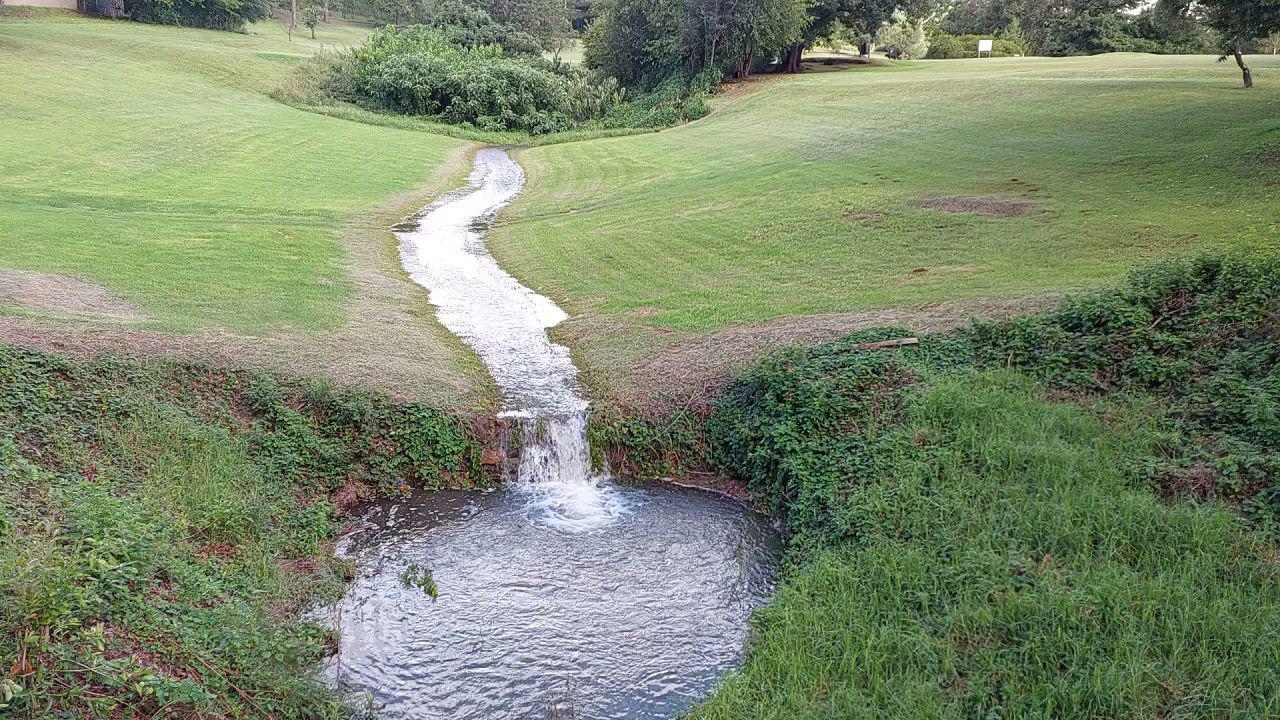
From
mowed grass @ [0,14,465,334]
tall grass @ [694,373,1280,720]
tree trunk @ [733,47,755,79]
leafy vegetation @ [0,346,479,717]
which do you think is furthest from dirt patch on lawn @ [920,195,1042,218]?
tree trunk @ [733,47,755,79]

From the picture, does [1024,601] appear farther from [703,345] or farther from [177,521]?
[177,521]

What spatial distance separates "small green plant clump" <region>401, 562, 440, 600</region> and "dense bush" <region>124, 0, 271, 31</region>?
2801 inches

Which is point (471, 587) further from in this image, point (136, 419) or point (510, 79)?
point (510, 79)

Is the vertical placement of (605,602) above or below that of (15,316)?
below

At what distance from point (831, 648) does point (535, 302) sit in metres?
13.7

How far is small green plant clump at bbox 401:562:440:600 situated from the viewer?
10.1 meters

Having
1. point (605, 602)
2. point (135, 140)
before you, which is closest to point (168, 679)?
point (605, 602)

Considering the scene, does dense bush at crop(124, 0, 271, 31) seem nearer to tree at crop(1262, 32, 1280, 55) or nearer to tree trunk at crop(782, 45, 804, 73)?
tree trunk at crop(782, 45, 804, 73)

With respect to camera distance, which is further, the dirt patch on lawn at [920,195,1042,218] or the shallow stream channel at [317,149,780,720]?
the dirt patch on lawn at [920,195,1042,218]

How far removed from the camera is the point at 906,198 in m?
25.3

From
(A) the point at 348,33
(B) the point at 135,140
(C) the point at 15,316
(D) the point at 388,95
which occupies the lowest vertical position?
(C) the point at 15,316

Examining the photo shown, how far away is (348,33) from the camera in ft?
298

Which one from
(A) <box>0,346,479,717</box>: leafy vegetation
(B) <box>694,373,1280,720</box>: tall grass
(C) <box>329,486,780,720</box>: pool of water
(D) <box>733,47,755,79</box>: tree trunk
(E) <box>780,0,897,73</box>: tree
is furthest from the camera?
(D) <box>733,47,755,79</box>: tree trunk

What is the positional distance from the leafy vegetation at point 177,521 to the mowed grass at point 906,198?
7499mm
